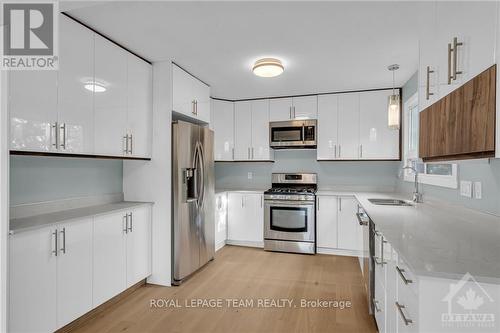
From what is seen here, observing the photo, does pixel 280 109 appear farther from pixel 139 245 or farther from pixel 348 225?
pixel 139 245

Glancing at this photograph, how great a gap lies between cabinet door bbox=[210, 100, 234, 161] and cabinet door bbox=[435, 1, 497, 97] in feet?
10.5

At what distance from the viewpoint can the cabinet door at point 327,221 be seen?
3.78 metres

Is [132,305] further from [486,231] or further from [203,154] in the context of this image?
[486,231]

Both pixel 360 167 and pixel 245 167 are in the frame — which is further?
pixel 245 167

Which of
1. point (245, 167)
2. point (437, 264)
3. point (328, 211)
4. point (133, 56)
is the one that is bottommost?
point (328, 211)

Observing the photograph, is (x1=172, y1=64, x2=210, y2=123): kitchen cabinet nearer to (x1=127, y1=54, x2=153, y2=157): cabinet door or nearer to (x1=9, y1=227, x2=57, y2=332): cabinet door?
(x1=127, y1=54, x2=153, y2=157): cabinet door

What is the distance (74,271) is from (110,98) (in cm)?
146

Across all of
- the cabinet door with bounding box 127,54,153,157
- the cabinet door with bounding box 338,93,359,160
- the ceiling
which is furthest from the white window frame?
the cabinet door with bounding box 127,54,153,157

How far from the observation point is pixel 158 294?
2635mm

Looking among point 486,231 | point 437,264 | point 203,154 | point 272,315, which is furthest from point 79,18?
point 486,231

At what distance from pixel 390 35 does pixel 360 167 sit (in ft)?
7.79

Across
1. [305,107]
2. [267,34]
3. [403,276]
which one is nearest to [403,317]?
[403,276]

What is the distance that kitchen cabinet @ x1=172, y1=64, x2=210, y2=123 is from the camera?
9.52ft

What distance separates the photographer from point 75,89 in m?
2.03
